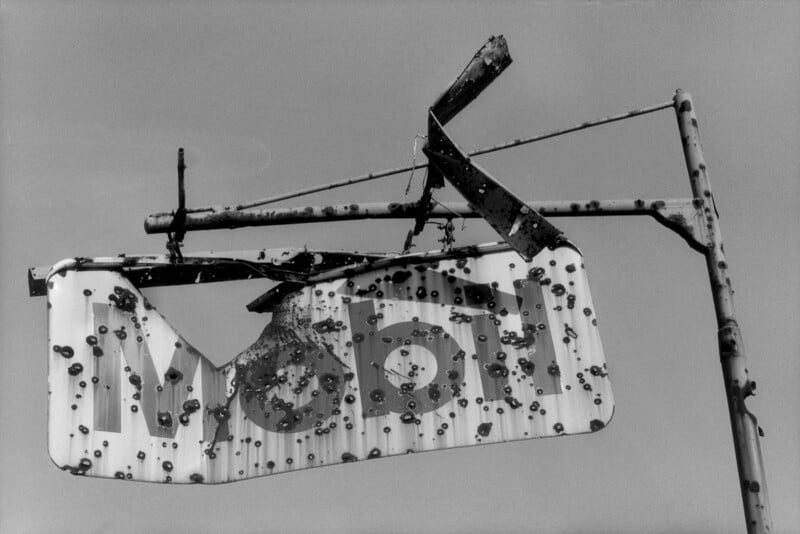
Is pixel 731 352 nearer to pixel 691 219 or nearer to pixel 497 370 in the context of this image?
pixel 691 219

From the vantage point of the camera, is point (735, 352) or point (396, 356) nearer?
point (735, 352)

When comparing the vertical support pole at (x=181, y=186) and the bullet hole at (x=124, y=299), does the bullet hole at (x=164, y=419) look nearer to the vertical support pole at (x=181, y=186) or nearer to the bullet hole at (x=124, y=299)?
the bullet hole at (x=124, y=299)

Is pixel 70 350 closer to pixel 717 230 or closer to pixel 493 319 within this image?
pixel 493 319

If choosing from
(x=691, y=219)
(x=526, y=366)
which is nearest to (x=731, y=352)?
(x=691, y=219)

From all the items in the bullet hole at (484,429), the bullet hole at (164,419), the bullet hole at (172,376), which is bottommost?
the bullet hole at (484,429)

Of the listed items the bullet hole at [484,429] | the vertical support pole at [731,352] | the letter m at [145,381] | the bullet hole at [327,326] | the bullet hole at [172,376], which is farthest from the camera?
the bullet hole at [327,326]

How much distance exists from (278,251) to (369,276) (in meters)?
0.71

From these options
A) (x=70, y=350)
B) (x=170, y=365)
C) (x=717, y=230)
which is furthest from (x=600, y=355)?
(x=70, y=350)

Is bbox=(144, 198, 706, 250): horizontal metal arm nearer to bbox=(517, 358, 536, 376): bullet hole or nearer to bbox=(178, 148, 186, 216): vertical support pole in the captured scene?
bbox=(178, 148, 186, 216): vertical support pole

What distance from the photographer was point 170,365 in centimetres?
583

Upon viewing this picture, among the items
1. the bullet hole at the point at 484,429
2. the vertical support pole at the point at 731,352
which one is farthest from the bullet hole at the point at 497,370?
the vertical support pole at the point at 731,352

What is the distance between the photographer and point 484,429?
557cm

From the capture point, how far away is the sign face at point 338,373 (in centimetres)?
559

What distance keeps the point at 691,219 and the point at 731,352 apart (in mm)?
944
